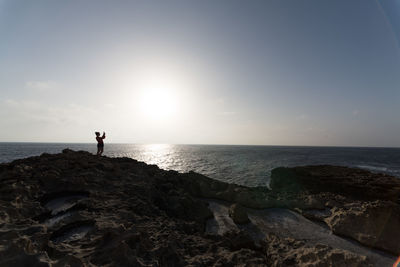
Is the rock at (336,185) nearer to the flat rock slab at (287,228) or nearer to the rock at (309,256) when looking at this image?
the flat rock slab at (287,228)

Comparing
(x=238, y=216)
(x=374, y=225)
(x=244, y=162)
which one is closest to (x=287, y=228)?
(x=238, y=216)

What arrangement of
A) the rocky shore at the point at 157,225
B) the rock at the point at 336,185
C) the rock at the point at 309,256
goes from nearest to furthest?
1. the rocky shore at the point at 157,225
2. the rock at the point at 309,256
3. the rock at the point at 336,185

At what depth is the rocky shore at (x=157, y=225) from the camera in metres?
4.59

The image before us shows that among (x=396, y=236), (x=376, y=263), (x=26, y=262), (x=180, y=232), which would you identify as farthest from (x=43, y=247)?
(x=396, y=236)

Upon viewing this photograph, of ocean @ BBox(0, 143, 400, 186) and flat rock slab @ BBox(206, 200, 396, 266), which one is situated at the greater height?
flat rock slab @ BBox(206, 200, 396, 266)

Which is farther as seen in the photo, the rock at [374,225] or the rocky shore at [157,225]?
the rock at [374,225]

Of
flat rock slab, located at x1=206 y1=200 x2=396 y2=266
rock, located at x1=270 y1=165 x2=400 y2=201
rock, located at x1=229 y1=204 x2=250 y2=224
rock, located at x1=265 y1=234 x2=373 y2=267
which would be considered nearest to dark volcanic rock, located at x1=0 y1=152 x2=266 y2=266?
rock, located at x1=265 y1=234 x2=373 y2=267

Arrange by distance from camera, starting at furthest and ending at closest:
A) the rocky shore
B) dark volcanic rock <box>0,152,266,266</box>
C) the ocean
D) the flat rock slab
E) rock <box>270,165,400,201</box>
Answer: the ocean
rock <box>270,165,400,201</box>
the flat rock slab
the rocky shore
dark volcanic rock <box>0,152,266,266</box>

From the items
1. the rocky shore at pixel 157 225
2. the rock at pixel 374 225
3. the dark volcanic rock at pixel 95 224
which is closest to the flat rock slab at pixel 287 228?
the rocky shore at pixel 157 225

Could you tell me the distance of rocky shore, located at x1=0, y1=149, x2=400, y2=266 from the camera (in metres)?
4.59

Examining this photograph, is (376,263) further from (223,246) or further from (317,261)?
(223,246)

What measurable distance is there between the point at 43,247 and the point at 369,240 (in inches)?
443

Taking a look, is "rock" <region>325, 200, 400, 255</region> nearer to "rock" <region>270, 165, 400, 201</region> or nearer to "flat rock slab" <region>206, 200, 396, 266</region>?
"flat rock slab" <region>206, 200, 396, 266</region>

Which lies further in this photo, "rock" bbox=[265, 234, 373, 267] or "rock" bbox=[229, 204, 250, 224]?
"rock" bbox=[229, 204, 250, 224]
